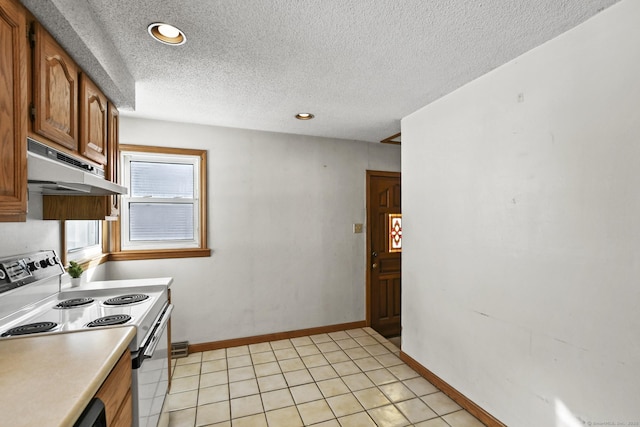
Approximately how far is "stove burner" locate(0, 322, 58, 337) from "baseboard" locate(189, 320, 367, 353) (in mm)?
1893

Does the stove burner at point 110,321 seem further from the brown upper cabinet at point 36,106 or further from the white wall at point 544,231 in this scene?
the white wall at point 544,231

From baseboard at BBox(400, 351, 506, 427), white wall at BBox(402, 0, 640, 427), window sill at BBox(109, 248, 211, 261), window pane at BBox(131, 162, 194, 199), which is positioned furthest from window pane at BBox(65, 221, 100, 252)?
baseboard at BBox(400, 351, 506, 427)

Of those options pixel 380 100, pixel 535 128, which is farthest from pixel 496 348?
pixel 380 100

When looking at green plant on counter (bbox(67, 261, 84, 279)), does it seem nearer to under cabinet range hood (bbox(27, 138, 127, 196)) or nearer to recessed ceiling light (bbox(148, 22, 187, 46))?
under cabinet range hood (bbox(27, 138, 127, 196))

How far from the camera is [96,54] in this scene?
1559mm

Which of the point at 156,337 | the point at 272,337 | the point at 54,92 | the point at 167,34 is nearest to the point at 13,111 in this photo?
the point at 54,92

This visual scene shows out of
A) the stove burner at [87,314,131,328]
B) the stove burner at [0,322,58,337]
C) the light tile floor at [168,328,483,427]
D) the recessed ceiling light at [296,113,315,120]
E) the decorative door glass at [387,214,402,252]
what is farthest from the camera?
the decorative door glass at [387,214,402,252]

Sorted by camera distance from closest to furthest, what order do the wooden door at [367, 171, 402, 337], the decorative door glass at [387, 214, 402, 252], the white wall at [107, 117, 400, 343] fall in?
the white wall at [107, 117, 400, 343], the wooden door at [367, 171, 402, 337], the decorative door glass at [387, 214, 402, 252]

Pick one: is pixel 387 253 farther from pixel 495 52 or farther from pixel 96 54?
pixel 96 54

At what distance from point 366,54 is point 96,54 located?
4.82 feet

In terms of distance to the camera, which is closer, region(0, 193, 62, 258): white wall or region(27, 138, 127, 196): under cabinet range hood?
region(27, 138, 127, 196): under cabinet range hood

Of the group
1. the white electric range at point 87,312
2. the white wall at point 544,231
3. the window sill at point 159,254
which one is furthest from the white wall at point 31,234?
the white wall at point 544,231

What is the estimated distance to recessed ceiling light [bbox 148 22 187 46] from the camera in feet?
5.23

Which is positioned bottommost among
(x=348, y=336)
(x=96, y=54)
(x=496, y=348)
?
(x=348, y=336)
